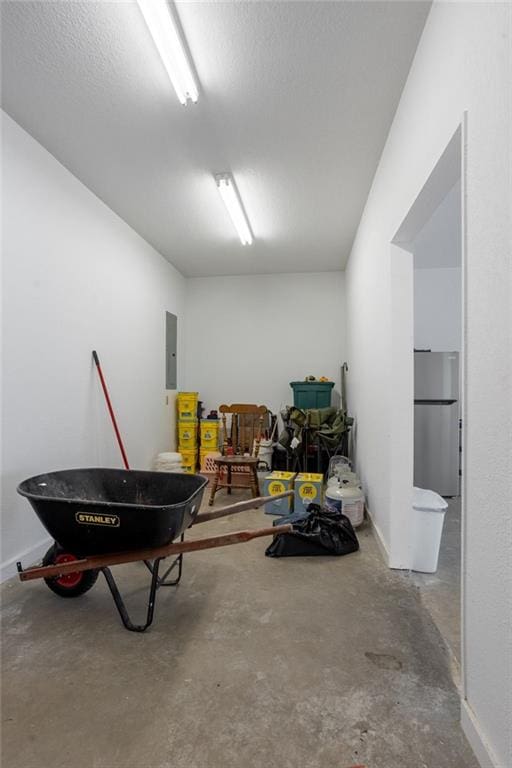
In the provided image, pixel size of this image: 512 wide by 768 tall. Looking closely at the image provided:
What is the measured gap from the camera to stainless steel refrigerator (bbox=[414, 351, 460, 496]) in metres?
4.16

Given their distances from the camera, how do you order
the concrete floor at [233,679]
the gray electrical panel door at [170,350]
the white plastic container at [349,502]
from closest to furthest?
the concrete floor at [233,679] → the white plastic container at [349,502] → the gray electrical panel door at [170,350]

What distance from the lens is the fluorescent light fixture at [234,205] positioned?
305cm

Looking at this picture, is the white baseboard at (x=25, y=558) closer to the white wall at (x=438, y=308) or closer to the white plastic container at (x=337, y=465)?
the white plastic container at (x=337, y=465)

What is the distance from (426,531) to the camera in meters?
2.34

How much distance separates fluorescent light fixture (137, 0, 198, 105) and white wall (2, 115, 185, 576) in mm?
1189

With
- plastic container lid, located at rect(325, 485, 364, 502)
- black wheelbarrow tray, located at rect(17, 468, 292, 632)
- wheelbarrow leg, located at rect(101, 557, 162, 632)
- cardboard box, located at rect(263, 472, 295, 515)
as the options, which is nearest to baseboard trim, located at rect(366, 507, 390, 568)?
plastic container lid, located at rect(325, 485, 364, 502)

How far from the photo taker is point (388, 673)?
1.54 metres

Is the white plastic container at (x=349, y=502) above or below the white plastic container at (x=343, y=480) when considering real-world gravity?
below

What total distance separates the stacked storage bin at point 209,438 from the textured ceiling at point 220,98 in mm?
2649

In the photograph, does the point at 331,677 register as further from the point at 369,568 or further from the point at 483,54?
the point at 483,54

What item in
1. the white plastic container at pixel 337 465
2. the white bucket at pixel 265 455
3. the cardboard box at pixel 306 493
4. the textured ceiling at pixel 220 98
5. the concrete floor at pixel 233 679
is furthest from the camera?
the white bucket at pixel 265 455

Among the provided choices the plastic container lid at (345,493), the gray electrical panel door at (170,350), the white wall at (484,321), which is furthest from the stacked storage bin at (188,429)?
the white wall at (484,321)

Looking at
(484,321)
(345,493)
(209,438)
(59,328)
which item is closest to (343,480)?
(345,493)

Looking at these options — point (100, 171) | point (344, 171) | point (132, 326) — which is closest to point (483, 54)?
point (344, 171)
